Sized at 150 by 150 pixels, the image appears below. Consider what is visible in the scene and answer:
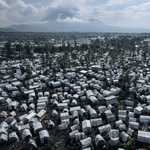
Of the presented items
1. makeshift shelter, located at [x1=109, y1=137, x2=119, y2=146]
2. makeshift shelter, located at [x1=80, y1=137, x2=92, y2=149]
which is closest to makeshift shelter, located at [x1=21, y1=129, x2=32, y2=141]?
makeshift shelter, located at [x1=80, y1=137, x2=92, y2=149]

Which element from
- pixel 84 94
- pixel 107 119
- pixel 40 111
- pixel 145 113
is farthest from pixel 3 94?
pixel 145 113

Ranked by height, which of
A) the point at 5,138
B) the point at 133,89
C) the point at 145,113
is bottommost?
the point at 5,138

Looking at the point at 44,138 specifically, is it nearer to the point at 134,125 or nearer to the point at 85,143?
the point at 85,143

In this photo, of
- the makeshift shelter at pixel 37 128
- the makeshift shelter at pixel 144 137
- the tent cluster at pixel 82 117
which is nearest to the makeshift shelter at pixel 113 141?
the tent cluster at pixel 82 117

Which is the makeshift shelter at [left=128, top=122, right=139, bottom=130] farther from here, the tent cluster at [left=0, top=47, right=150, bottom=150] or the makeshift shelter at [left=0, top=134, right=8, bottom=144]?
the makeshift shelter at [left=0, top=134, right=8, bottom=144]

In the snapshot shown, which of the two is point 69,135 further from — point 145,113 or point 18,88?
point 18,88

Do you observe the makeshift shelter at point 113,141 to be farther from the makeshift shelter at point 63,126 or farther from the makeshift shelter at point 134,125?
the makeshift shelter at point 63,126

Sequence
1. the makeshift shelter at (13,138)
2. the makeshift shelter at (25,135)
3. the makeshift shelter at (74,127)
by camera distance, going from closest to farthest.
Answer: the makeshift shelter at (13,138)
the makeshift shelter at (25,135)
the makeshift shelter at (74,127)

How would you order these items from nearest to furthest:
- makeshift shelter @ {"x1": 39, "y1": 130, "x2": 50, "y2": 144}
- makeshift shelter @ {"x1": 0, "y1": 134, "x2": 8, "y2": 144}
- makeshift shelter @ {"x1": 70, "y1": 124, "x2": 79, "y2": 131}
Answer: makeshift shelter @ {"x1": 39, "y1": 130, "x2": 50, "y2": 144} → makeshift shelter @ {"x1": 0, "y1": 134, "x2": 8, "y2": 144} → makeshift shelter @ {"x1": 70, "y1": 124, "x2": 79, "y2": 131}

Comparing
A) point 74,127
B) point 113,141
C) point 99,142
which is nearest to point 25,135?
point 74,127

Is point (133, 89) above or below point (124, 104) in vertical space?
above

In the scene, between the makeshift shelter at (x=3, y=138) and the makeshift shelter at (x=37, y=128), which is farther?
the makeshift shelter at (x=37, y=128)
